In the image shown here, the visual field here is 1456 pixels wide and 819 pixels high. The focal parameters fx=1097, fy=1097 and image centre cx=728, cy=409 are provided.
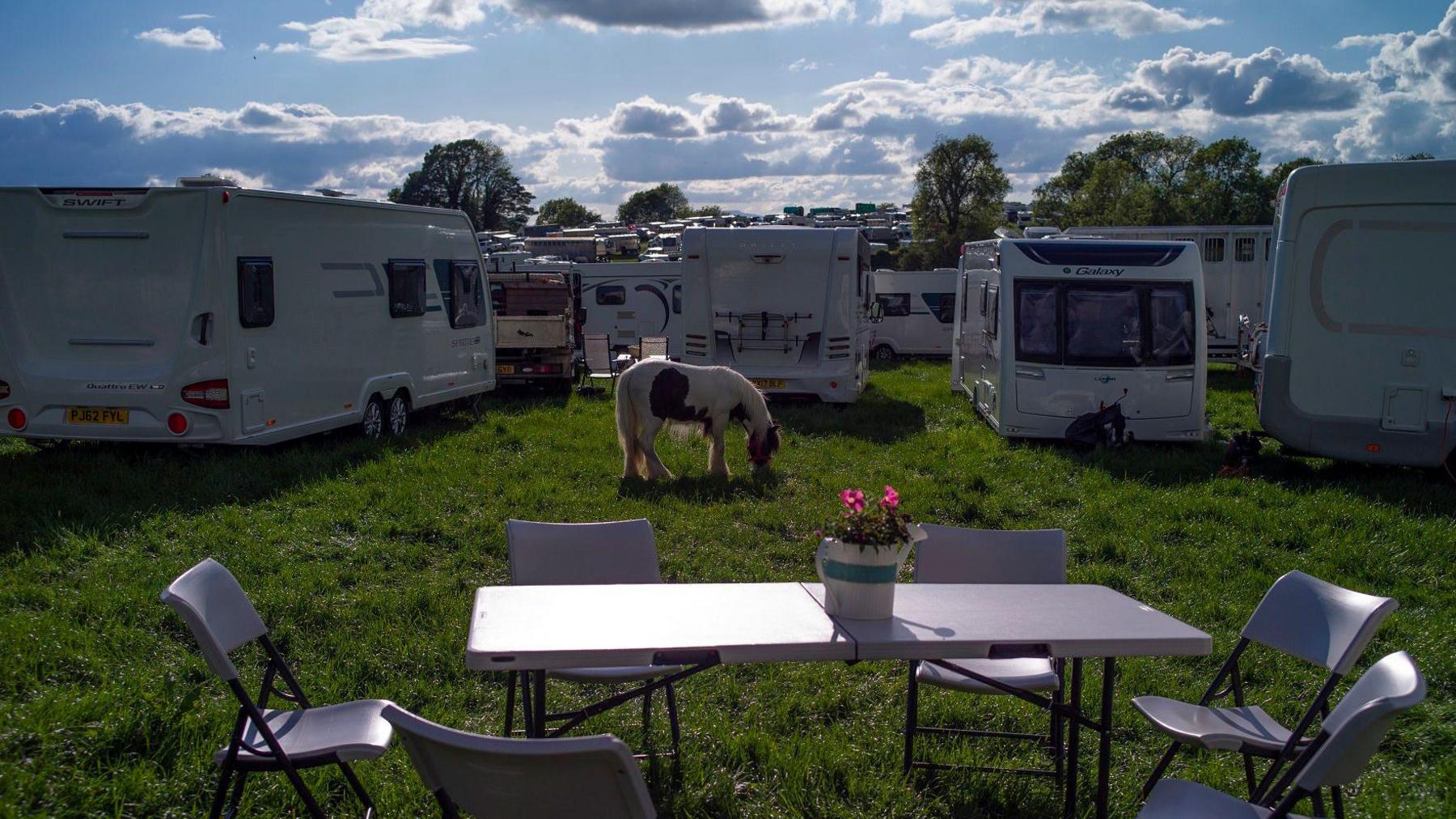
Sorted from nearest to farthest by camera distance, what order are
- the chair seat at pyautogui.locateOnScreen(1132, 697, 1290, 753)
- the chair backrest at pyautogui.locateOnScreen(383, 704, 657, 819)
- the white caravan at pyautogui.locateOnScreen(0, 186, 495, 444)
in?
1. the chair backrest at pyautogui.locateOnScreen(383, 704, 657, 819)
2. the chair seat at pyautogui.locateOnScreen(1132, 697, 1290, 753)
3. the white caravan at pyautogui.locateOnScreen(0, 186, 495, 444)

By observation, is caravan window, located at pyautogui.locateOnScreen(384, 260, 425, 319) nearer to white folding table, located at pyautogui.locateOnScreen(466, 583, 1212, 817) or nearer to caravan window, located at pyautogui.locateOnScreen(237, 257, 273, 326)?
caravan window, located at pyautogui.locateOnScreen(237, 257, 273, 326)

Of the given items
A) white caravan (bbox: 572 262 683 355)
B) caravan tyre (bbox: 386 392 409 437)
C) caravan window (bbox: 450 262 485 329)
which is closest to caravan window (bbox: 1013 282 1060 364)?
caravan window (bbox: 450 262 485 329)

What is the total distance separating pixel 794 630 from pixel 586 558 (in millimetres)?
1390

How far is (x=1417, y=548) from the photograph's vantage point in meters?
7.69

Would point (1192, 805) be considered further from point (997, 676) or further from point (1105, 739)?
point (997, 676)

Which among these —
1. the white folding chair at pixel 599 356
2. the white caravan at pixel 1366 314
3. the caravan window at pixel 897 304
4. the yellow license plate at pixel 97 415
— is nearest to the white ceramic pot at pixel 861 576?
the yellow license plate at pixel 97 415

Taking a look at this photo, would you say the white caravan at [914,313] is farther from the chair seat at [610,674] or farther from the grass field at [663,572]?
the chair seat at [610,674]

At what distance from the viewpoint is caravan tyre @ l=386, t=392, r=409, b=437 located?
12.3 meters

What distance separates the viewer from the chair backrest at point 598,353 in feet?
62.6

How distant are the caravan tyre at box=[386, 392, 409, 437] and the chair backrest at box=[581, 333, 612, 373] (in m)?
6.59

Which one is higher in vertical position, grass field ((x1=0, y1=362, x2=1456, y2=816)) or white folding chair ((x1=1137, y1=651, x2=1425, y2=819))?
white folding chair ((x1=1137, y1=651, x2=1425, y2=819))

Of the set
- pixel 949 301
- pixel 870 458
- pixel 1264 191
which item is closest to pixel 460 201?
pixel 1264 191

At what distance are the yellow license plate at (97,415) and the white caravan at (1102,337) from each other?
879 centimetres

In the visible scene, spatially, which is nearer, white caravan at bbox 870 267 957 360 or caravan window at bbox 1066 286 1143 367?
caravan window at bbox 1066 286 1143 367
